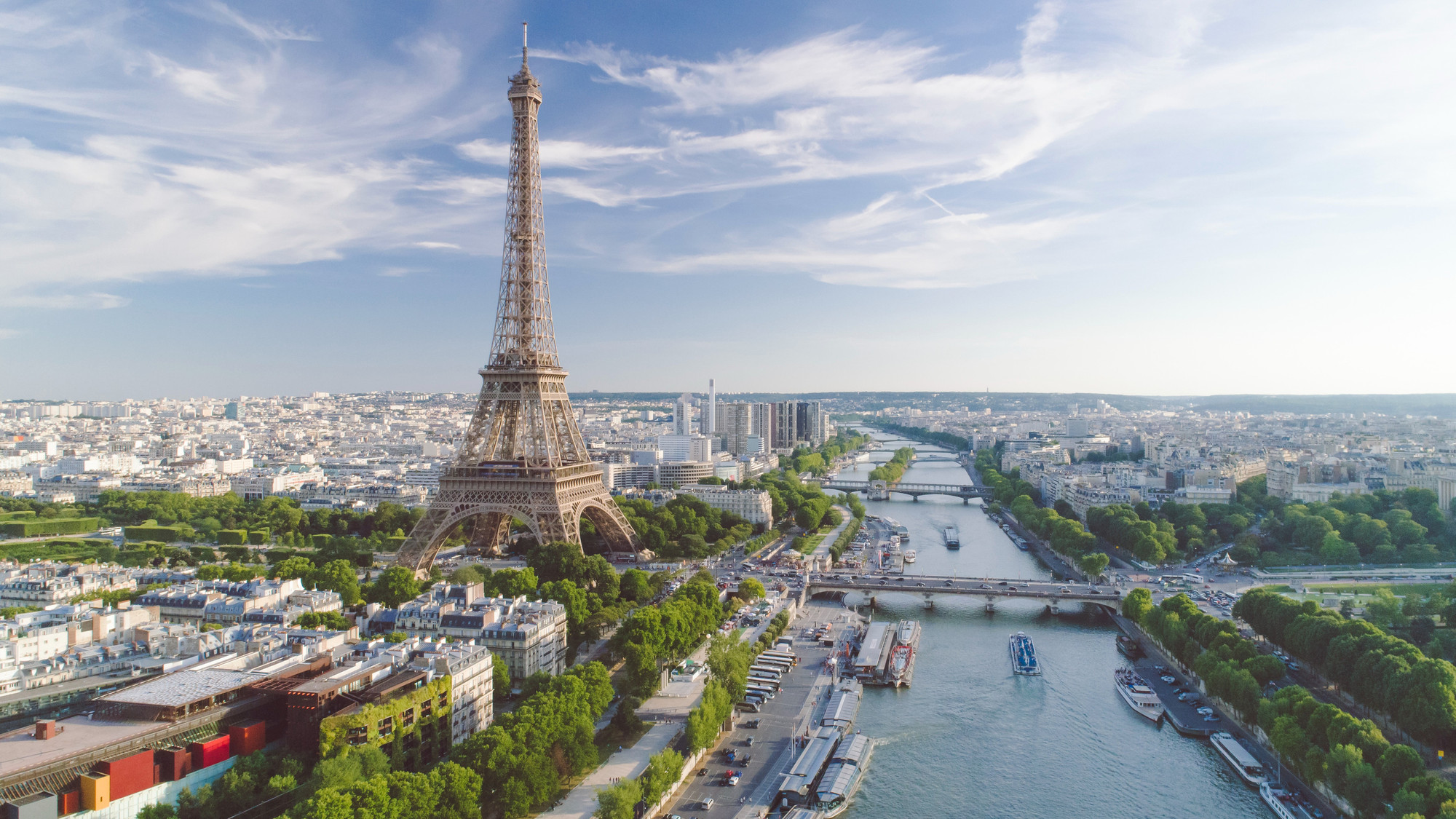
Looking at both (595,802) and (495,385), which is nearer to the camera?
(595,802)

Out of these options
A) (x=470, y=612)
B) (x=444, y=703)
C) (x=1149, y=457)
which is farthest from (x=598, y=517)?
(x=1149, y=457)

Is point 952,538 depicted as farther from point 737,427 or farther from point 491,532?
point 737,427

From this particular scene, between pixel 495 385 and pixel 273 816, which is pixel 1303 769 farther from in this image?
pixel 495 385

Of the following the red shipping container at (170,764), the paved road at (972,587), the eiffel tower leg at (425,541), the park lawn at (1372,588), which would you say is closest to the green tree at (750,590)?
the paved road at (972,587)

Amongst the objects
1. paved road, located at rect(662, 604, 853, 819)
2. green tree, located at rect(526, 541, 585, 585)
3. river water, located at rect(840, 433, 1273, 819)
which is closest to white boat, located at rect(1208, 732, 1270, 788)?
river water, located at rect(840, 433, 1273, 819)

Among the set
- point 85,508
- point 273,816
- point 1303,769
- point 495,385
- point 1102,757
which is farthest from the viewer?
point 85,508

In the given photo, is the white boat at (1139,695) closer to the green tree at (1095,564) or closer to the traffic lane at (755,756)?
the traffic lane at (755,756)
